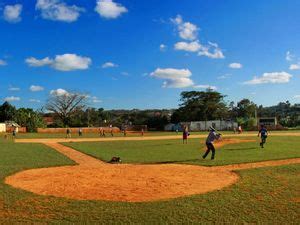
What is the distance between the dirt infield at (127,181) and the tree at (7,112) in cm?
7344

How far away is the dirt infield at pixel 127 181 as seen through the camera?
35.1 ft

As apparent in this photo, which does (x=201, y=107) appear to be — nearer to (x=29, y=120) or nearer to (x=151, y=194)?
(x=29, y=120)

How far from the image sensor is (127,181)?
1293 centimetres

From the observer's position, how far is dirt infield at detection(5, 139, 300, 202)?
10.7 meters

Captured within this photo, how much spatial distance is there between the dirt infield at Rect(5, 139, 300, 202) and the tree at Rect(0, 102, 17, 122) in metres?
73.4

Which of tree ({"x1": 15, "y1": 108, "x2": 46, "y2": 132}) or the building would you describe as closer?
tree ({"x1": 15, "y1": 108, "x2": 46, "y2": 132})

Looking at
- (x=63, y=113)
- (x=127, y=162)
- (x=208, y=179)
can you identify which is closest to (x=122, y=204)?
(x=208, y=179)

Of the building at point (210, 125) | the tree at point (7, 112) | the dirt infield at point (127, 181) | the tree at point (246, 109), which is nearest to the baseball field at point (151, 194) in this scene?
the dirt infield at point (127, 181)

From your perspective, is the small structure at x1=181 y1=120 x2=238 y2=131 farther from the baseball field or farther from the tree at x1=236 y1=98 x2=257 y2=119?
the baseball field

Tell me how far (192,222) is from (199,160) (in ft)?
38.2

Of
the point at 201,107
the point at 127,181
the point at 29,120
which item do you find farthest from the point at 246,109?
the point at 127,181

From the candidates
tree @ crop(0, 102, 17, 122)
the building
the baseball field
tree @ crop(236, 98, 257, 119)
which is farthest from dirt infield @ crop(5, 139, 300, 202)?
tree @ crop(236, 98, 257, 119)

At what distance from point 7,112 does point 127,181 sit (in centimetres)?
7955

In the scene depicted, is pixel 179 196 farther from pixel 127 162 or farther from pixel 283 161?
pixel 283 161
